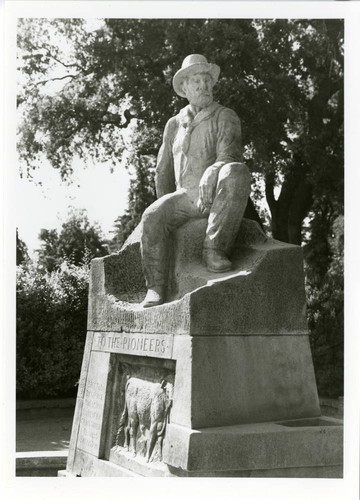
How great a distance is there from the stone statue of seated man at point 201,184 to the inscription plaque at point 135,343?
0.90 ft

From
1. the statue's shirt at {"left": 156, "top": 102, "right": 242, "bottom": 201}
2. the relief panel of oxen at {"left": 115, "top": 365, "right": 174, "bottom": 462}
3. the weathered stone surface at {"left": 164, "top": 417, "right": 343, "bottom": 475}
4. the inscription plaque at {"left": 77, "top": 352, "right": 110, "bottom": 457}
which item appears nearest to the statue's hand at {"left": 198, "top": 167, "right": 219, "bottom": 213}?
the statue's shirt at {"left": 156, "top": 102, "right": 242, "bottom": 201}

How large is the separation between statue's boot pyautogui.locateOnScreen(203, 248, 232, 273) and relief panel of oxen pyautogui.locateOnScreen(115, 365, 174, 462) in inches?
31.8

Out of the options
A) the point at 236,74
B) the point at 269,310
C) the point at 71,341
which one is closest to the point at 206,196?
the point at 269,310

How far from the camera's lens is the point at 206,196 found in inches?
207

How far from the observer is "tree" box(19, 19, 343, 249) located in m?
14.5

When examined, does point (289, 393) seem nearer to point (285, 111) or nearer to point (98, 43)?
point (285, 111)

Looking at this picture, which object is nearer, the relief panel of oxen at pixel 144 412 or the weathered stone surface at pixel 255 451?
the weathered stone surface at pixel 255 451

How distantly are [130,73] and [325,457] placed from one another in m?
12.0

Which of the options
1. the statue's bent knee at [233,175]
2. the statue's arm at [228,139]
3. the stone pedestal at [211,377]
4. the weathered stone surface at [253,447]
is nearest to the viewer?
the weathered stone surface at [253,447]

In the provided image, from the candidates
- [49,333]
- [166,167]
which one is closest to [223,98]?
[49,333]

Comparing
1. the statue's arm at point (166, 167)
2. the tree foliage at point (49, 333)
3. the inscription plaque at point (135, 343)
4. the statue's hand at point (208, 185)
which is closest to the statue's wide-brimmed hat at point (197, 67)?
the statue's arm at point (166, 167)

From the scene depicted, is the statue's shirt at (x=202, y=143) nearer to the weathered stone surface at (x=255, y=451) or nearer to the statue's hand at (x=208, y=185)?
the statue's hand at (x=208, y=185)

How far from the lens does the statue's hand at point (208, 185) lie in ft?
17.2

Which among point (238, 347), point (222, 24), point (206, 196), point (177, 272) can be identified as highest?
point (222, 24)
